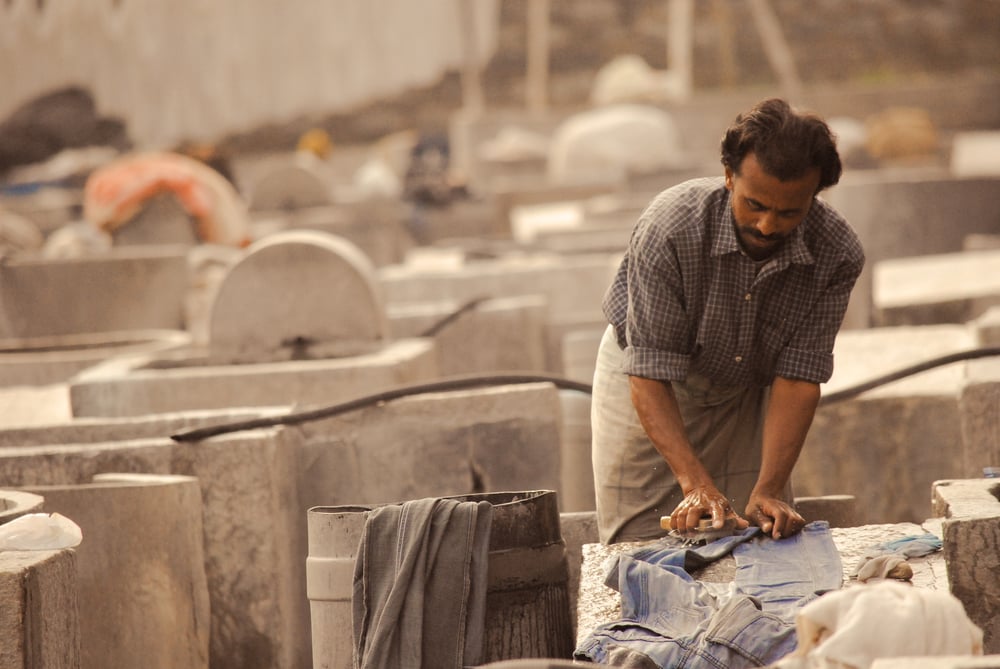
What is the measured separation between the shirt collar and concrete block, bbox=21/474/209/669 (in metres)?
2.09

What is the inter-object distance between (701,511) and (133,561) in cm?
206

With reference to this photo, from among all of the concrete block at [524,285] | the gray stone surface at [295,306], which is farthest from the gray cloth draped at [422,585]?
the concrete block at [524,285]

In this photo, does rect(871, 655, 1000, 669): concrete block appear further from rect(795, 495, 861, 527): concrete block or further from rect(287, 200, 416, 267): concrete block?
rect(287, 200, 416, 267): concrete block

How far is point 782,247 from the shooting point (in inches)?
155

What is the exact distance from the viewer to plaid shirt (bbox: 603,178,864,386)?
3963mm

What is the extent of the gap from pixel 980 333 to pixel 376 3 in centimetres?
3016

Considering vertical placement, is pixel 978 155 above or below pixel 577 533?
above

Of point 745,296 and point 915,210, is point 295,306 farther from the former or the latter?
point 915,210

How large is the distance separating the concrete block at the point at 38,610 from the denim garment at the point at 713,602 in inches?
56.0

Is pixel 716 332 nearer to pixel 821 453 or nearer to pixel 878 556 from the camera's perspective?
pixel 878 556

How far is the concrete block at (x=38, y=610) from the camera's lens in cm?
372

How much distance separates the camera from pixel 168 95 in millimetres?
→ 33219

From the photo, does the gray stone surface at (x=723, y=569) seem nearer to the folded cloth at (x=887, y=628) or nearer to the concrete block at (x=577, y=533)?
the concrete block at (x=577, y=533)

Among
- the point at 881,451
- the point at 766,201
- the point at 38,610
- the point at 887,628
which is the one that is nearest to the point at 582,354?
the point at 881,451
